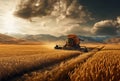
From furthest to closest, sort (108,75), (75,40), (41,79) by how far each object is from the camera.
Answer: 1. (75,40)
2. (41,79)
3. (108,75)

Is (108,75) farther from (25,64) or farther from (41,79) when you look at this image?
(25,64)

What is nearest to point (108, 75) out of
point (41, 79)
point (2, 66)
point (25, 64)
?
point (41, 79)

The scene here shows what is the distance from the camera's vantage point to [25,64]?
60.6ft

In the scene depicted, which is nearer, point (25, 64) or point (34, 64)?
point (25, 64)

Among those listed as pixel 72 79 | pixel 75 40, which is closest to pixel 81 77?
pixel 72 79

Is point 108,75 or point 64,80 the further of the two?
point 64,80

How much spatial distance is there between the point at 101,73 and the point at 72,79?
1.34 m

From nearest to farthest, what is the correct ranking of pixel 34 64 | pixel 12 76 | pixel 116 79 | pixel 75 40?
pixel 116 79 < pixel 12 76 < pixel 34 64 < pixel 75 40

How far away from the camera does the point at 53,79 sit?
11.9 metres

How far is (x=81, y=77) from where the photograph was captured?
32.3 feet

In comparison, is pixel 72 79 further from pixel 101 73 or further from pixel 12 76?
pixel 12 76

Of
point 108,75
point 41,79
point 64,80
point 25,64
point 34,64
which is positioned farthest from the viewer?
point 34,64

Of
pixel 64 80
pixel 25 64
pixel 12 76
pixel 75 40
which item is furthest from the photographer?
pixel 75 40

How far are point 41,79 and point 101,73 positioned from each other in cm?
341
